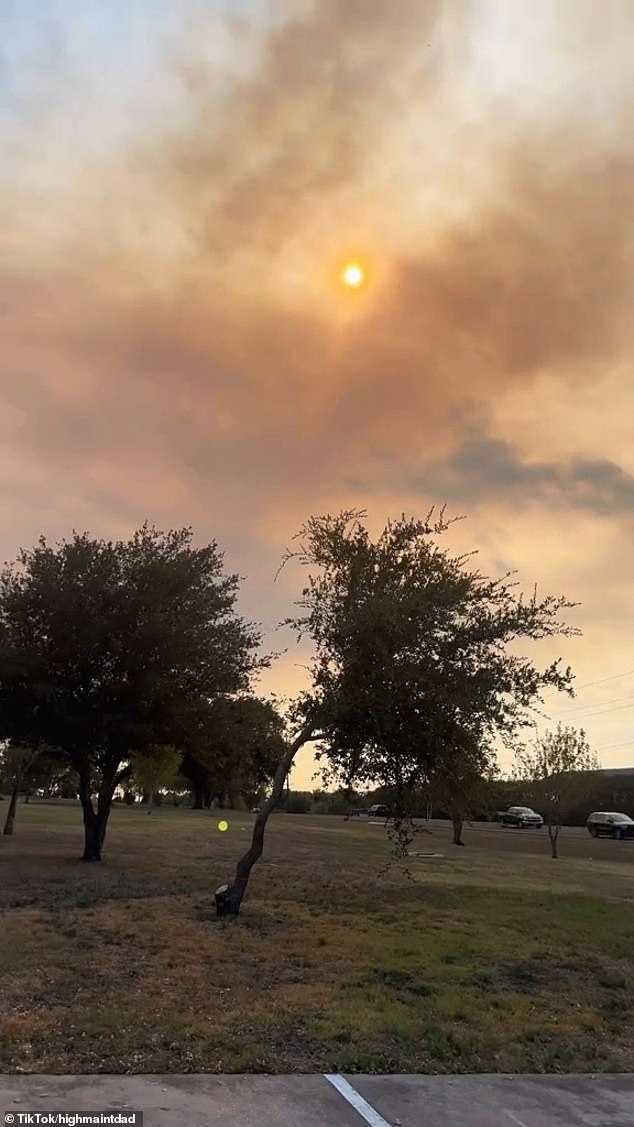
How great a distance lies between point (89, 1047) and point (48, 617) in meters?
18.1

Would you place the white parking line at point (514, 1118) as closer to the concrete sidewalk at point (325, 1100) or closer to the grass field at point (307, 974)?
the concrete sidewalk at point (325, 1100)

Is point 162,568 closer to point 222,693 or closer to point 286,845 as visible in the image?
point 222,693

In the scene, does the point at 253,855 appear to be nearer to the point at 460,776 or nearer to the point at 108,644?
the point at 460,776

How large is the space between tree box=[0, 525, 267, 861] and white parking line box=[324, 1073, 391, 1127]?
1733 cm

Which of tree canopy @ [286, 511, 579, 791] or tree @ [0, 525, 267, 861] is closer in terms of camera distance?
tree canopy @ [286, 511, 579, 791]

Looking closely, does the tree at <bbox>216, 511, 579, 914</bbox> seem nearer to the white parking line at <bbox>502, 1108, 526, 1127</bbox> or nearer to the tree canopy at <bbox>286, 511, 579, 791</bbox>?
the tree canopy at <bbox>286, 511, 579, 791</bbox>

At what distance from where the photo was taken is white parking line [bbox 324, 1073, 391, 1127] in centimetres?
589

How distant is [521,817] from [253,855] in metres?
56.8

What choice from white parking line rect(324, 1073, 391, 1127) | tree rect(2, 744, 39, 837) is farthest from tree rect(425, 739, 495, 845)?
tree rect(2, 744, 39, 837)

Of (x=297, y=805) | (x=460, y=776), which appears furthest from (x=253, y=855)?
(x=297, y=805)

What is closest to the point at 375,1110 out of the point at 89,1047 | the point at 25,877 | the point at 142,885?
the point at 89,1047

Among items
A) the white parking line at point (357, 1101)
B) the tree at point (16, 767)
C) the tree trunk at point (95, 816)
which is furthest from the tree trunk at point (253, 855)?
the tree at point (16, 767)

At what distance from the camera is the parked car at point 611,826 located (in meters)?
57.3

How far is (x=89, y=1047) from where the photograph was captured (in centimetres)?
704
